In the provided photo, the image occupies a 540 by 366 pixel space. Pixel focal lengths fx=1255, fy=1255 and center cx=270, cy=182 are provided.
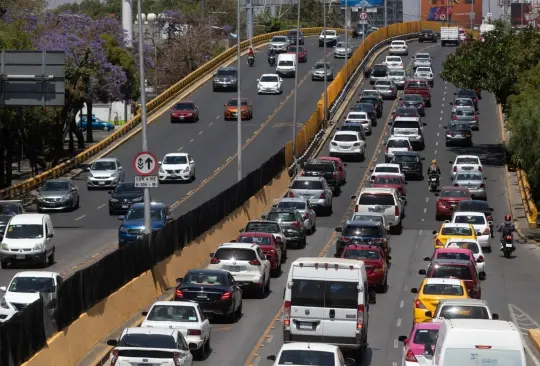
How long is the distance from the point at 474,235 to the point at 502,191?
18333mm

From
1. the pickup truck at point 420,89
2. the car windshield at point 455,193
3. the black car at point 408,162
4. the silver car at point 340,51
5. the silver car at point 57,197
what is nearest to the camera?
the car windshield at point 455,193

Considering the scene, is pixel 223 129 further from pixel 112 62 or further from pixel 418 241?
pixel 418 241

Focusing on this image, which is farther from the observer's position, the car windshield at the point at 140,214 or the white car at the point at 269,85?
the white car at the point at 269,85

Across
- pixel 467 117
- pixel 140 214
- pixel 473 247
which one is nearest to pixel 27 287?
pixel 140 214

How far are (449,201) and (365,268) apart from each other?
19524mm

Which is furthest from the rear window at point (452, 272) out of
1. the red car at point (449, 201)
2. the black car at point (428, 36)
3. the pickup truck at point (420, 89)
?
the black car at point (428, 36)

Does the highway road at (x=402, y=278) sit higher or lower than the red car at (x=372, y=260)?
lower

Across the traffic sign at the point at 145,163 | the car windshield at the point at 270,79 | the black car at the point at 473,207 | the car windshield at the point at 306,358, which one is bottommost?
the black car at the point at 473,207

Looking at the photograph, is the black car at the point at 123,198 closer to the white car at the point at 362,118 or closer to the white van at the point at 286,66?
the white car at the point at 362,118

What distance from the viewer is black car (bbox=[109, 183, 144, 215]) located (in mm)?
51906

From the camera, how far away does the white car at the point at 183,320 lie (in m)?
26.3

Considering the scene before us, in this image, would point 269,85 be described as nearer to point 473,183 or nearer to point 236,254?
point 473,183

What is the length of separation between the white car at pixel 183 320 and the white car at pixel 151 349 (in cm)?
232

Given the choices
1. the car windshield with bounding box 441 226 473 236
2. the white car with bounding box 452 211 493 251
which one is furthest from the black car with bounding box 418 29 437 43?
the car windshield with bounding box 441 226 473 236
